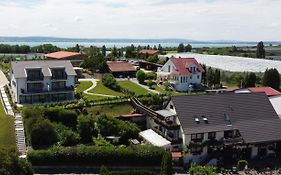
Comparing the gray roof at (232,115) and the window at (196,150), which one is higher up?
the gray roof at (232,115)

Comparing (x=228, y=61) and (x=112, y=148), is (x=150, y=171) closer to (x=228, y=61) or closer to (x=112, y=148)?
(x=112, y=148)

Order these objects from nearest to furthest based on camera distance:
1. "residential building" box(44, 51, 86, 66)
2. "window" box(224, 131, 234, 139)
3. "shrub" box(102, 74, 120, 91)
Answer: "window" box(224, 131, 234, 139) → "shrub" box(102, 74, 120, 91) → "residential building" box(44, 51, 86, 66)

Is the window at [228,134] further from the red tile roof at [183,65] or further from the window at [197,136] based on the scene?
the red tile roof at [183,65]

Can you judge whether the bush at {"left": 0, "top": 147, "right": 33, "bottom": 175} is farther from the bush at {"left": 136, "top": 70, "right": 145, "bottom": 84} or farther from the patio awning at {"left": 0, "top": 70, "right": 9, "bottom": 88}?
the bush at {"left": 136, "top": 70, "right": 145, "bottom": 84}

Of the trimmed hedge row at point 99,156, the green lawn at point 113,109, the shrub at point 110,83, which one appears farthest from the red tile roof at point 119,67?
the trimmed hedge row at point 99,156

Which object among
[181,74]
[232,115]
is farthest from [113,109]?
[181,74]

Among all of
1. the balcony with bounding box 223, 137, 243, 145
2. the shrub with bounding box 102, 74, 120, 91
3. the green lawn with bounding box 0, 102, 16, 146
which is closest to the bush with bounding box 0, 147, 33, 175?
the green lawn with bounding box 0, 102, 16, 146

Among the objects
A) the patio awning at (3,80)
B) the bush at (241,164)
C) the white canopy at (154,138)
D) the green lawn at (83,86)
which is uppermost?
the patio awning at (3,80)
